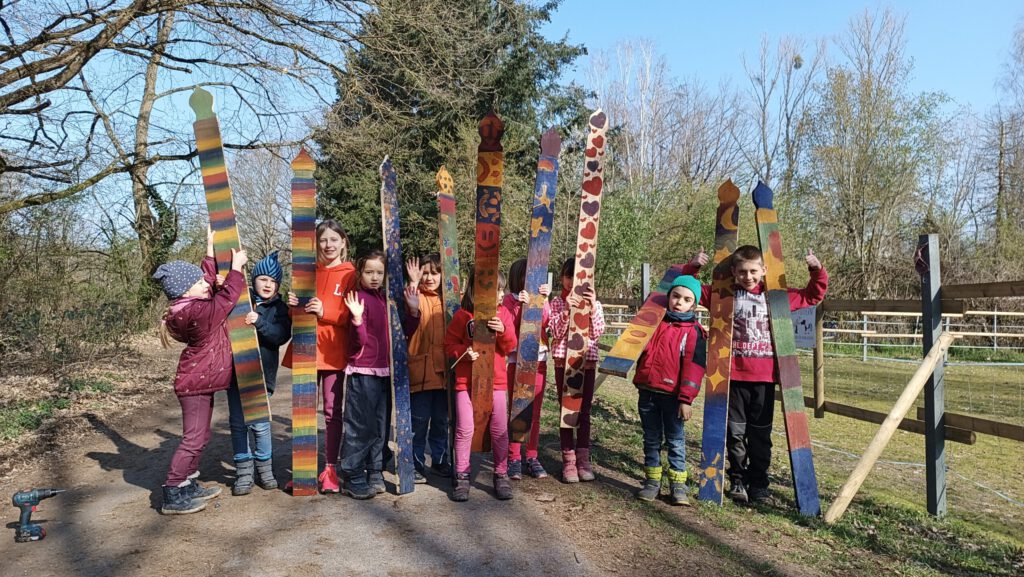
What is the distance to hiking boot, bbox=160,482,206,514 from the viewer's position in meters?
3.73

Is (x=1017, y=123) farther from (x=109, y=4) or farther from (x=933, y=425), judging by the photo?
(x=109, y=4)

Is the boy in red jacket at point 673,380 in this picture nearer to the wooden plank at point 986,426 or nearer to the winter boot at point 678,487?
the winter boot at point 678,487

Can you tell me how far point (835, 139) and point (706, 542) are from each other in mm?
23376

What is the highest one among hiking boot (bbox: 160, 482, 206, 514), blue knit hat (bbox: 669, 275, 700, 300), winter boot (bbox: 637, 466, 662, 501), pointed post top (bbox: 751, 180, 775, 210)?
pointed post top (bbox: 751, 180, 775, 210)

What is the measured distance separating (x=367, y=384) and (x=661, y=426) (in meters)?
1.95

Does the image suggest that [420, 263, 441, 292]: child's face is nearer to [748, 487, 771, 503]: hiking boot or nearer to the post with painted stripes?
[748, 487, 771, 503]: hiking boot

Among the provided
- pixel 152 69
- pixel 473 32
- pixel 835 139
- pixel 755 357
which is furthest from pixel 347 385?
pixel 835 139

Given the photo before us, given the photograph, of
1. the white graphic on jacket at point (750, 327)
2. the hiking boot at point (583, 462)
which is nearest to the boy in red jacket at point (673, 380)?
the white graphic on jacket at point (750, 327)

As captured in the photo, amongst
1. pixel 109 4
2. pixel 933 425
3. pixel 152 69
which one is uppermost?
pixel 152 69

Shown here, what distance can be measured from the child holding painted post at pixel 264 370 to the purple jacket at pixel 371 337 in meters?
0.54

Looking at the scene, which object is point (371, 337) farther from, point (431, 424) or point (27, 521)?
point (27, 521)

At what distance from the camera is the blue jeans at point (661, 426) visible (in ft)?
13.4

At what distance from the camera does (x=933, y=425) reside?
4211 mm

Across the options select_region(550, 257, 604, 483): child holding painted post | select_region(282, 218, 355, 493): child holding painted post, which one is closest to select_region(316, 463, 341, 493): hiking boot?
select_region(282, 218, 355, 493): child holding painted post
